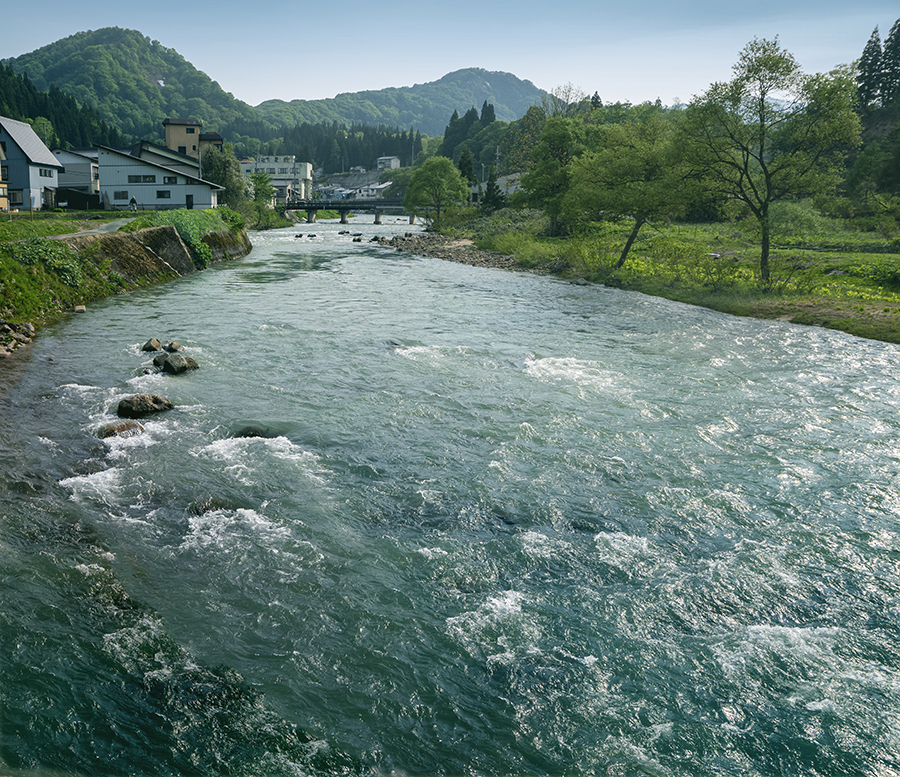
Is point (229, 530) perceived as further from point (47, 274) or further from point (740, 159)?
point (740, 159)

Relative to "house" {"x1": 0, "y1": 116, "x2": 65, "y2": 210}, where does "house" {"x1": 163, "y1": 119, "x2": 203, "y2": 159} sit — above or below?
above

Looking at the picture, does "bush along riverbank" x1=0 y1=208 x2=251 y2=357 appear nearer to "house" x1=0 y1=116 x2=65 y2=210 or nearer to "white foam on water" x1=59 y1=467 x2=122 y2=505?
"white foam on water" x1=59 y1=467 x2=122 y2=505

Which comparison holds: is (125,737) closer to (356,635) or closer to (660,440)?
(356,635)

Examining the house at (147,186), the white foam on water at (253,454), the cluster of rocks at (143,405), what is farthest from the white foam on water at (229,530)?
the house at (147,186)

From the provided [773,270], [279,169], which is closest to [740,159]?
[773,270]

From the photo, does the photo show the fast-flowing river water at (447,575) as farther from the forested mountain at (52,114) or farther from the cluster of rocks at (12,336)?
the forested mountain at (52,114)

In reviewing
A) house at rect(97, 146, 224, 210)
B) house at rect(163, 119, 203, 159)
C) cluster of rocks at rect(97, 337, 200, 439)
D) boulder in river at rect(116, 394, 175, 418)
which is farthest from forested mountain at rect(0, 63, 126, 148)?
boulder in river at rect(116, 394, 175, 418)
